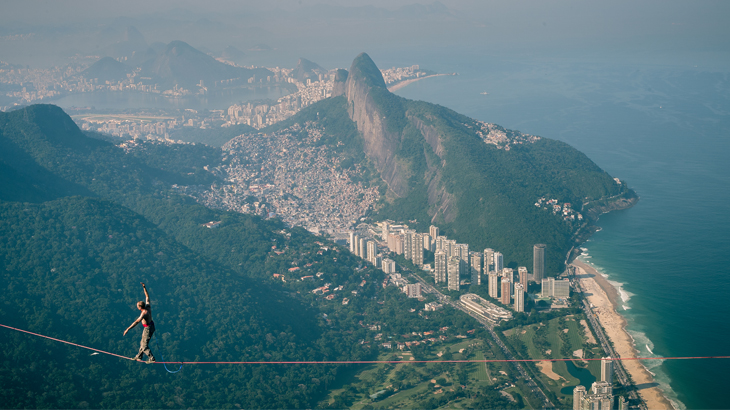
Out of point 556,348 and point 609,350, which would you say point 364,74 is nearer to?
point 556,348

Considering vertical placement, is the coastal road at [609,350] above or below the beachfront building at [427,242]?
below

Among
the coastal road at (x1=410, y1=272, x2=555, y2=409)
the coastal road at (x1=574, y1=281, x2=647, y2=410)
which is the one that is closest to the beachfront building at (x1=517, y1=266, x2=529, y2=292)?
the coastal road at (x1=574, y1=281, x2=647, y2=410)

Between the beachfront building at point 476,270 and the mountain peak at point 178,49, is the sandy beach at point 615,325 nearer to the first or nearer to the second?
the beachfront building at point 476,270

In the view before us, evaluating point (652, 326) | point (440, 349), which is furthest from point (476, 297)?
point (652, 326)

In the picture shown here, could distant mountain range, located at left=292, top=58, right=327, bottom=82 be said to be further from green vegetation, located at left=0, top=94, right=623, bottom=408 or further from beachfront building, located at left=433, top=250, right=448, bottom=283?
beachfront building, located at left=433, top=250, right=448, bottom=283

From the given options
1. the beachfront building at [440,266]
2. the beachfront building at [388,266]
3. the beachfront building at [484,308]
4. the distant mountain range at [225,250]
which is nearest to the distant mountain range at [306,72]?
the distant mountain range at [225,250]

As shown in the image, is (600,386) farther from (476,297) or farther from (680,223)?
(680,223)
